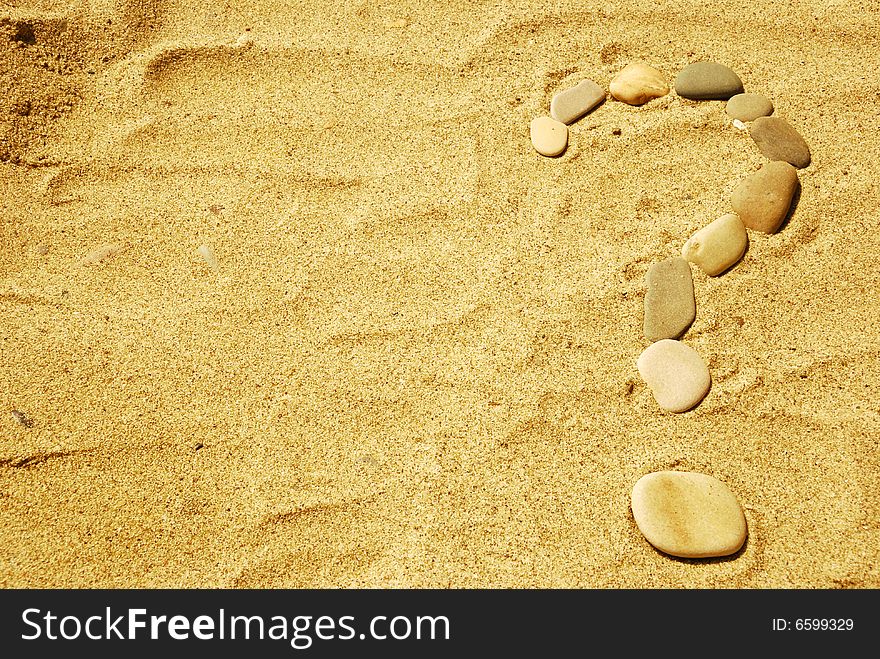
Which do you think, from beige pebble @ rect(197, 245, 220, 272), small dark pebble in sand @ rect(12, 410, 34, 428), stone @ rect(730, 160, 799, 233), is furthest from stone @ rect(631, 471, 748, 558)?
small dark pebble in sand @ rect(12, 410, 34, 428)

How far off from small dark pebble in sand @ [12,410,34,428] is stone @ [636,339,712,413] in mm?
1281

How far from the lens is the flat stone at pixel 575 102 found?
5.72 feet

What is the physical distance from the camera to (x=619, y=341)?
1481 millimetres

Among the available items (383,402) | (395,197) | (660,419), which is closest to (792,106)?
(660,419)

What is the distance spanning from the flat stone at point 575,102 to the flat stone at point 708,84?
21 centimetres

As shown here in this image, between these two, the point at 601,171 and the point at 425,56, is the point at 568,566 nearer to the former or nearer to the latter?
the point at 601,171

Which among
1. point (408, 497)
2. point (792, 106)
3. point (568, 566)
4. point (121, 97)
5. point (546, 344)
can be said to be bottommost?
point (568, 566)

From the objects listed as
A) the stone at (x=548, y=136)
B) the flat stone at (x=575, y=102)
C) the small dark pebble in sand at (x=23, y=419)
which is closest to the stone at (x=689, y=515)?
the stone at (x=548, y=136)

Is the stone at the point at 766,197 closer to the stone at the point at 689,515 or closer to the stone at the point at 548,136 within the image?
the stone at the point at 548,136

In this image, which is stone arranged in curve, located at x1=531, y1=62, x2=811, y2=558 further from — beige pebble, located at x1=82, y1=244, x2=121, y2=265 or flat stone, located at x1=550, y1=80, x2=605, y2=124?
beige pebble, located at x1=82, y1=244, x2=121, y2=265

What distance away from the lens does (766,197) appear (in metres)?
1.57

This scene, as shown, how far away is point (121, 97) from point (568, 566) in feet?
5.28

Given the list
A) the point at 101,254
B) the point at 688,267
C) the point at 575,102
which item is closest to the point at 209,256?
the point at 101,254

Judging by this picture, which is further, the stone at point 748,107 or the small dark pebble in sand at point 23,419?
the stone at point 748,107
